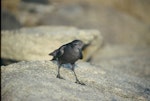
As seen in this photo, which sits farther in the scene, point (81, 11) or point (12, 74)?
point (81, 11)

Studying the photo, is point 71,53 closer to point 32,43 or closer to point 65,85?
point 65,85

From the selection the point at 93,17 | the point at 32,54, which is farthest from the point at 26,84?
the point at 93,17

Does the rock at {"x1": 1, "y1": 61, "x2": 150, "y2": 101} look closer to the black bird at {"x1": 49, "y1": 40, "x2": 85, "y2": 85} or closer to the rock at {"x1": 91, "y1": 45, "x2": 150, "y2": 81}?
the black bird at {"x1": 49, "y1": 40, "x2": 85, "y2": 85}

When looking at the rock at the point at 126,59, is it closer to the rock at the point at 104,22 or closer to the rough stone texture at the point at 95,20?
the rock at the point at 104,22

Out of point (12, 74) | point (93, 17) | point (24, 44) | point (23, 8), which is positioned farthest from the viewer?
point (23, 8)

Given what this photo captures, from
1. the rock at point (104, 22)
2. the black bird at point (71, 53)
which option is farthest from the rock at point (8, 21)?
the black bird at point (71, 53)

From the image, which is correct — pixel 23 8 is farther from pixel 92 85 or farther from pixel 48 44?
pixel 92 85

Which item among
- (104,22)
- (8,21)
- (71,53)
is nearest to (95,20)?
(104,22)

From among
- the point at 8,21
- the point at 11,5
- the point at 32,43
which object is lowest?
the point at 8,21
